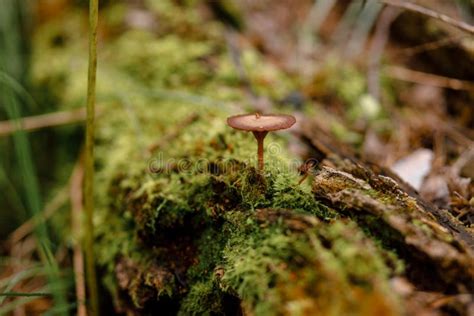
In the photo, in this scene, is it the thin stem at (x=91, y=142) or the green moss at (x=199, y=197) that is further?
the thin stem at (x=91, y=142)

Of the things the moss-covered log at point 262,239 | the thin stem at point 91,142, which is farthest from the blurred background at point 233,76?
the thin stem at point 91,142

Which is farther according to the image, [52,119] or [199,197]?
[52,119]

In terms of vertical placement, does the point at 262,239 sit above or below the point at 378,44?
below

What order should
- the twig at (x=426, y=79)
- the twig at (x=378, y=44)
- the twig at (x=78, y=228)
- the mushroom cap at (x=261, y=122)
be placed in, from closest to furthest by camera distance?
the mushroom cap at (x=261, y=122)
the twig at (x=78, y=228)
the twig at (x=426, y=79)
the twig at (x=378, y=44)

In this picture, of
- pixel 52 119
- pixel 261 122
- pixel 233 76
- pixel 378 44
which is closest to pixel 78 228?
pixel 52 119

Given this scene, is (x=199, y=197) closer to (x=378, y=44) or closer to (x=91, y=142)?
(x=91, y=142)

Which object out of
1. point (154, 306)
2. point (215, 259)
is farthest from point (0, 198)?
point (215, 259)

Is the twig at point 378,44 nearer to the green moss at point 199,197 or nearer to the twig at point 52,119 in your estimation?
the green moss at point 199,197

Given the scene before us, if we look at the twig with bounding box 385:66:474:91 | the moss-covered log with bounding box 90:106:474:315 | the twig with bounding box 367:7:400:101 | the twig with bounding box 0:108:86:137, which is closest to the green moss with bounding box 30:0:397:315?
the moss-covered log with bounding box 90:106:474:315
